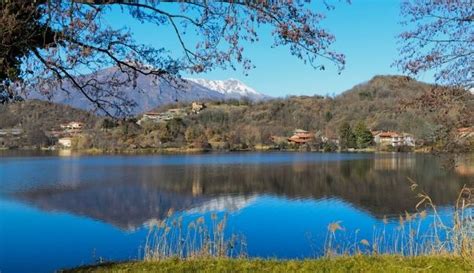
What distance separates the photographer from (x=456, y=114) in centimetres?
966

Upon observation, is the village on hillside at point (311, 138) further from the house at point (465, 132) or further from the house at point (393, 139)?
the house at point (465, 132)

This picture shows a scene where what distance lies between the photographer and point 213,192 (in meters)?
30.7

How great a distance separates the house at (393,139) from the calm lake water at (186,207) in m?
60.7

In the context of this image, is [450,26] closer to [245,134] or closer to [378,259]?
[378,259]

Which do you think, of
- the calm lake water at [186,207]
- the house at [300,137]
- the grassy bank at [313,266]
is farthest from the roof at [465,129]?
the house at [300,137]

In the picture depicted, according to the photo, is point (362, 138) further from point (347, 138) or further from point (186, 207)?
point (186, 207)

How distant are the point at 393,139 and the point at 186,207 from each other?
293 ft

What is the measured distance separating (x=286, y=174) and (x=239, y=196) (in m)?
15.5

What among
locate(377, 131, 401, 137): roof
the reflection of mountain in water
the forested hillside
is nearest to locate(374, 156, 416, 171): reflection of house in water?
the forested hillside

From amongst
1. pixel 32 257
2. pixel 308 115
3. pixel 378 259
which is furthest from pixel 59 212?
pixel 308 115

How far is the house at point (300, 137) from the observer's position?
118 meters

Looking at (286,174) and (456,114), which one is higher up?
(456,114)

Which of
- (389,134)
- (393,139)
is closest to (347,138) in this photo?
(393,139)

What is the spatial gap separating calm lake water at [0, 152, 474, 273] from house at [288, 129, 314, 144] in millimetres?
75494
